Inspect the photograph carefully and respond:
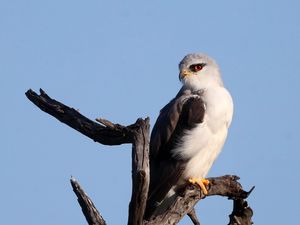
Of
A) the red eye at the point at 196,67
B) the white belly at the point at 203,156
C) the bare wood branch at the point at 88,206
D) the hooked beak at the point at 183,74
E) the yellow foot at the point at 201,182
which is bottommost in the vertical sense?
the bare wood branch at the point at 88,206

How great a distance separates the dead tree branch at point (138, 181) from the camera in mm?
6969

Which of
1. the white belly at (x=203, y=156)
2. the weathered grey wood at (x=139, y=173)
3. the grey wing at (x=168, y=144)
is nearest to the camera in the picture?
the weathered grey wood at (x=139, y=173)

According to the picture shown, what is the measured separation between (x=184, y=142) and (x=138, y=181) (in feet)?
7.49

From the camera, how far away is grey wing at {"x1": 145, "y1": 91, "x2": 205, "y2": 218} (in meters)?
8.99

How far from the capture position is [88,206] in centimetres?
718

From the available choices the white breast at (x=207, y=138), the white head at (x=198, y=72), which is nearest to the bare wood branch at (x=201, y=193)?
the white breast at (x=207, y=138)

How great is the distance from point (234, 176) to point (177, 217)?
1.29m

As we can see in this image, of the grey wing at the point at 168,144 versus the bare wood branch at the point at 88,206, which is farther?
the grey wing at the point at 168,144

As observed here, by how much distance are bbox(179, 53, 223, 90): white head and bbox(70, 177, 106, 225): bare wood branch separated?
3020 millimetres

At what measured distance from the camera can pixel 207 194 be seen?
894cm

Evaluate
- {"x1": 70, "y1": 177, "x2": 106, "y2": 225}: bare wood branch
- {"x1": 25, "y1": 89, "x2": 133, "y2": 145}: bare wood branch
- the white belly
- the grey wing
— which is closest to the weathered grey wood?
{"x1": 70, "y1": 177, "x2": 106, "y2": 225}: bare wood branch

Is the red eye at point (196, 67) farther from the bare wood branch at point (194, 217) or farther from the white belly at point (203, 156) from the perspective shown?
the bare wood branch at point (194, 217)

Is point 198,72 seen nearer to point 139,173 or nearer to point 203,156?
point 203,156

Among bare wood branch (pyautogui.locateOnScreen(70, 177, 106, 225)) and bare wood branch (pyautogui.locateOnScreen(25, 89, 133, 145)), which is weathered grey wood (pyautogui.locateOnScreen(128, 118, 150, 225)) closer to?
bare wood branch (pyautogui.locateOnScreen(70, 177, 106, 225))
